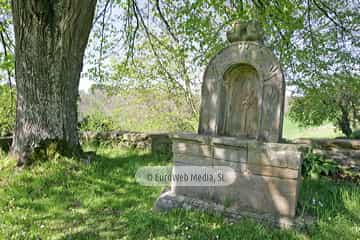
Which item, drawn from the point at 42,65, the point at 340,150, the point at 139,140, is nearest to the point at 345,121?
the point at 340,150

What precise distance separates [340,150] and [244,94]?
3.27m

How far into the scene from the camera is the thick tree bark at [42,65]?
4.20m

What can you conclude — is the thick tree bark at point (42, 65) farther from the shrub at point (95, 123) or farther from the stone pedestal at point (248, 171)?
the shrub at point (95, 123)

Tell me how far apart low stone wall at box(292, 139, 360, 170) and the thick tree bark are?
4343mm

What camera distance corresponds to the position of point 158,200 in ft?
10.8

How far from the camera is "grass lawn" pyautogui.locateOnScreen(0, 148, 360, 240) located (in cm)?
260

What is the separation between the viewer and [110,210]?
3.24 m

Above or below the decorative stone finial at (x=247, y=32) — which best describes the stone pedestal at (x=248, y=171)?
below

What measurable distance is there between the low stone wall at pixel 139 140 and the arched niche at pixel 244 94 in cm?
281

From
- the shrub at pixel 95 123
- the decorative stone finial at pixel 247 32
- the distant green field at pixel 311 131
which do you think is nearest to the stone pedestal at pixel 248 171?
the decorative stone finial at pixel 247 32

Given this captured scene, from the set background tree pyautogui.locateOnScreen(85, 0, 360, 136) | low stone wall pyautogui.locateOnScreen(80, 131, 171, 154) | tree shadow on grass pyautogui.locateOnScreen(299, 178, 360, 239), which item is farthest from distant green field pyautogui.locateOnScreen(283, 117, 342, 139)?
tree shadow on grass pyautogui.locateOnScreen(299, 178, 360, 239)

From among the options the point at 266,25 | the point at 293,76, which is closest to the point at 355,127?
A: the point at 293,76

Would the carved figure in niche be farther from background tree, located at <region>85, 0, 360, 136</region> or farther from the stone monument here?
background tree, located at <region>85, 0, 360, 136</region>

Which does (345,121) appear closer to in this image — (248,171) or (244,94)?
(244,94)
